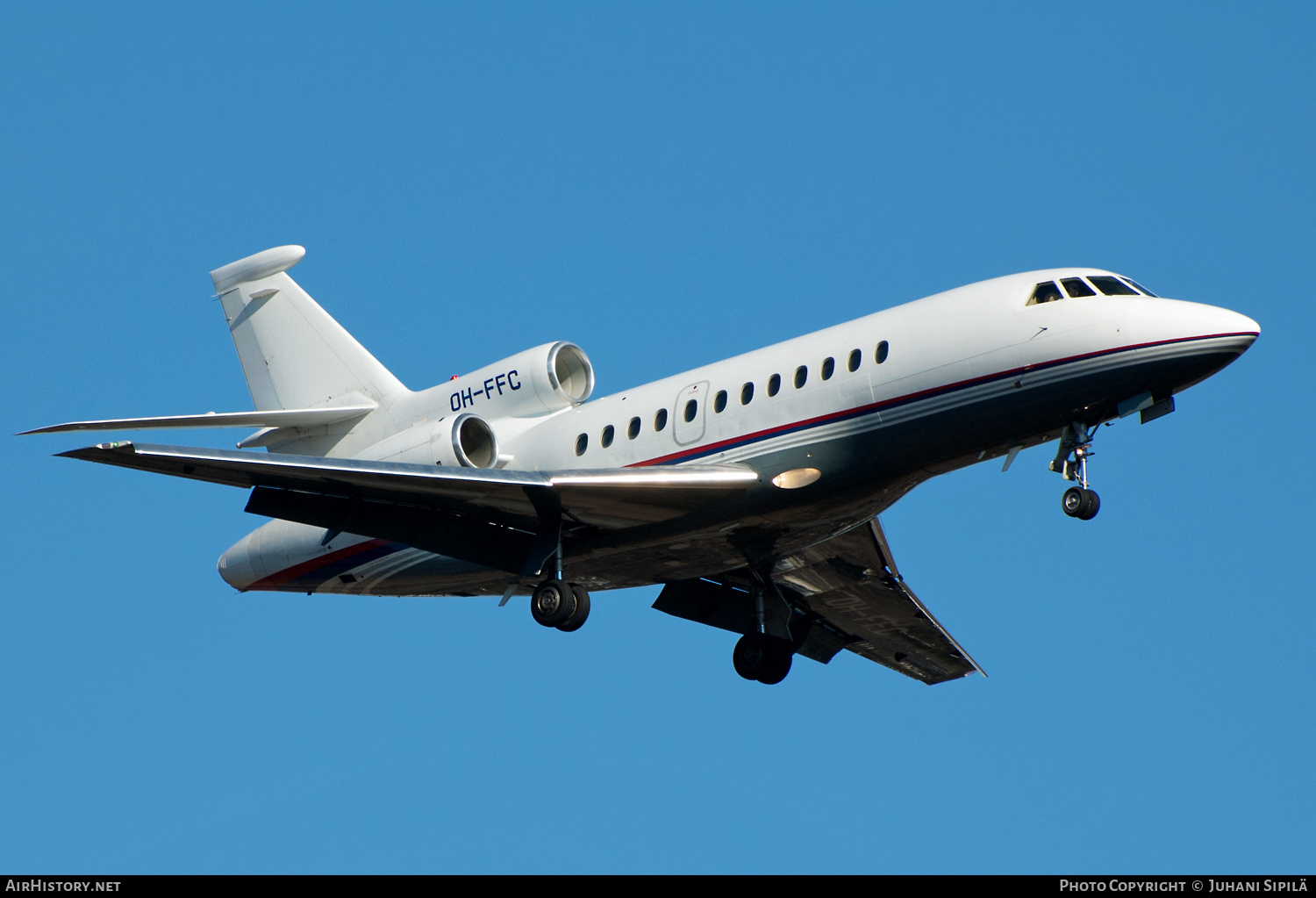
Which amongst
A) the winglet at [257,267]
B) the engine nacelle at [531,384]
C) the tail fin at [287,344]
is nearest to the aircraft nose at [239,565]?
the tail fin at [287,344]

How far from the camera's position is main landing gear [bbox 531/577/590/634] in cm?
2205

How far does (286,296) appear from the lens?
2812 centimetres

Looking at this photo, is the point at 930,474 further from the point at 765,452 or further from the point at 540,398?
the point at 540,398

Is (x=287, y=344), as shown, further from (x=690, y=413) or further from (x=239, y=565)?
(x=690, y=413)

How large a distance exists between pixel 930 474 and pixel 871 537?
3609mm

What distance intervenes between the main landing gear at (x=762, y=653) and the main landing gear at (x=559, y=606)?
3768 millimetres

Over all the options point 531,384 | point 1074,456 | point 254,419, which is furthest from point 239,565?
point 1074,456

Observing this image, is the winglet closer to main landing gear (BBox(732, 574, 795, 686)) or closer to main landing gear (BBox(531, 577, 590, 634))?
main landing gear (BBox(531, 577, 590, 634))

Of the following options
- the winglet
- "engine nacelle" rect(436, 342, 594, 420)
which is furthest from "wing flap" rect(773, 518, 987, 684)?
the winglet

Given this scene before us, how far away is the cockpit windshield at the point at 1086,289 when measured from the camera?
805 inches

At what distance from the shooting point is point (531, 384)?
24.3 meters

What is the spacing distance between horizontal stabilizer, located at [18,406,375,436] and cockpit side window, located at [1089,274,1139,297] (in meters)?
11.0
